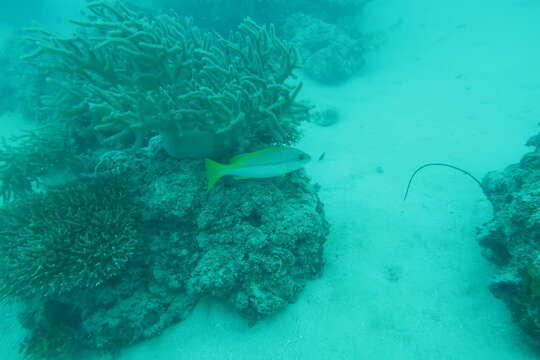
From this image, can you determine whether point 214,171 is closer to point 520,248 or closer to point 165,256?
point 165,256

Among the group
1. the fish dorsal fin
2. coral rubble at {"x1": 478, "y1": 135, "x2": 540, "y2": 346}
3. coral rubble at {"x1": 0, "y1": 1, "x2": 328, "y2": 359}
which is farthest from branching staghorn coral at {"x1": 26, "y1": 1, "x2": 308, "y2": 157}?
coral rubble at {"x1": 478, "y1": 135, "x2": 540, "y2": 346}

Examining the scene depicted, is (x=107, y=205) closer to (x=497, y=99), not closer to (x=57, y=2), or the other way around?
(x=497, y=99)

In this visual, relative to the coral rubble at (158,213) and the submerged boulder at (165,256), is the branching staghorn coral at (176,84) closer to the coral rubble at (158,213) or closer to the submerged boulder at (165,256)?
the coral rubble at (158,213)

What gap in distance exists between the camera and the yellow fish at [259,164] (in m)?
2.69

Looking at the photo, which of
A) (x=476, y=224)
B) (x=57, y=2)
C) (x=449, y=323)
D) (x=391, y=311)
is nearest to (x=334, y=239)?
(x=391, y=311)

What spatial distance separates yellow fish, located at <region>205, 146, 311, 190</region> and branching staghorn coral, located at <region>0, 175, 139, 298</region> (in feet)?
4.53

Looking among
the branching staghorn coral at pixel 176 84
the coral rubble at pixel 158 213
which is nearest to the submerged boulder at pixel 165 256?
the coral rubble at pixel 158 213

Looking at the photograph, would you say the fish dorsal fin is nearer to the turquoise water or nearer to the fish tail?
the fish tail

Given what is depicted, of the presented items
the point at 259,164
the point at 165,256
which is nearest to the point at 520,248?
the point at 259,164

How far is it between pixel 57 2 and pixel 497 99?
89.9 feet

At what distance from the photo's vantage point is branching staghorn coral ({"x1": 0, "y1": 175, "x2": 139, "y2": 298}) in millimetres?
3078

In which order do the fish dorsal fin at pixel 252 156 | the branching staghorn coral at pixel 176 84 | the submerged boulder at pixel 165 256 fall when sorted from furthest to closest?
the submerged boulder at pixel 165 256, the branching staghorn coral at pixel 176 84, the fish dorsal fin at pixel 252 156

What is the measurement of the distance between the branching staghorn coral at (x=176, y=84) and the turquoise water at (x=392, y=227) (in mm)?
556

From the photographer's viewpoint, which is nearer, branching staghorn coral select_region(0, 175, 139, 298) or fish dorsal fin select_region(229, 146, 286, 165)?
Answer: fish dorsal fin select_region(229, 146, 286, 165)
